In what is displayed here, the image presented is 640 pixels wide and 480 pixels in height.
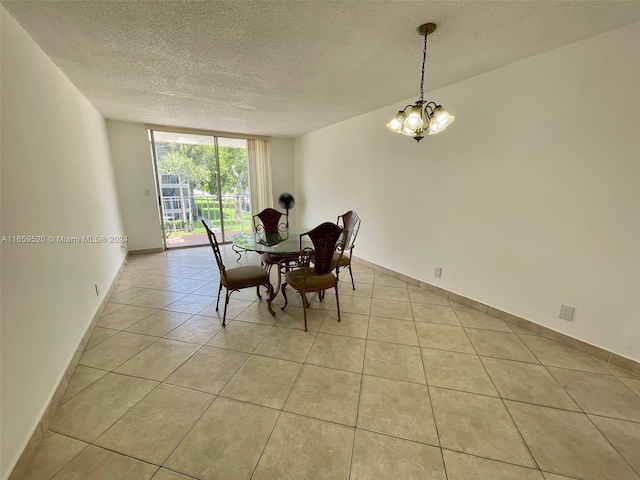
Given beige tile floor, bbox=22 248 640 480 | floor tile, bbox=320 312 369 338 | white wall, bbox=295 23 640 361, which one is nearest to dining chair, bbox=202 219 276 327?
beige tile floor, bbox=22 248 640 480

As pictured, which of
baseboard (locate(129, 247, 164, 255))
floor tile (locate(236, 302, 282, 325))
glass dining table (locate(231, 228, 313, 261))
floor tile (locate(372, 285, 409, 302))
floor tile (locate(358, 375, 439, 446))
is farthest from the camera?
baseboard (locate(129, 247, 164, 255))

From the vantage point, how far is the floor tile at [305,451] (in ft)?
3.90

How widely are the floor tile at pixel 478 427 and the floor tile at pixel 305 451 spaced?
0.54 metres

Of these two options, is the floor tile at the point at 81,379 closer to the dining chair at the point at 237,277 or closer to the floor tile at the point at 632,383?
the dining chair at the point at 237,277

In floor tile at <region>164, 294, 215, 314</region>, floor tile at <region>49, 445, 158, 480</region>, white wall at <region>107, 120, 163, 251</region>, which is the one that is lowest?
floor tile at <region>49, 445, 158, 480</region>

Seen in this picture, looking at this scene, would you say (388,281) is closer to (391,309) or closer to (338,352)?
(391,309)

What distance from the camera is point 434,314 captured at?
2.65 m

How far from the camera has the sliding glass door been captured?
16.5 ft

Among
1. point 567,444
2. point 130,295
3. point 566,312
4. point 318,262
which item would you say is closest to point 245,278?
point 318,262

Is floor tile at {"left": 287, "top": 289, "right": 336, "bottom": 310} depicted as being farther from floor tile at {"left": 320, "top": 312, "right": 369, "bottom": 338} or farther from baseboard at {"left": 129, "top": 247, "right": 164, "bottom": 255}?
baseboard at {"left": 129, "top": 247, "right": 164, "bottom": 255}

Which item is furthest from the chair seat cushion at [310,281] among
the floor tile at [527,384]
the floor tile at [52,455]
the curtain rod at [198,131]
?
the curtain rod at [198,131]

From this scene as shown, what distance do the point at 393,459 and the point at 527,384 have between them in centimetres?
115

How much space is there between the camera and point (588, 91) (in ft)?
6.10

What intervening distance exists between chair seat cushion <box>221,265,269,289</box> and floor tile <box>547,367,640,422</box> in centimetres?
245
